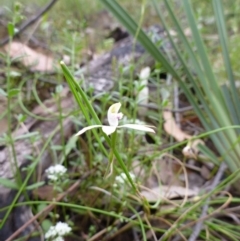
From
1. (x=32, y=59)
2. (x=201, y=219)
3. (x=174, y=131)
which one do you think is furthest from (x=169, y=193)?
(x=32, y=59)

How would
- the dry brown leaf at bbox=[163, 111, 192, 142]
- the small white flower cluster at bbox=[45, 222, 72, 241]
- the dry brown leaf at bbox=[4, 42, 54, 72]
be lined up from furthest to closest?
1. the dry brown leaf at bbox=[4, 42, 54, 72]
2. the dry brown leaf at bbox=[163, 111, 192, 142]
3. the small white flower cluster at bbox=[45, 222, 72, 241]

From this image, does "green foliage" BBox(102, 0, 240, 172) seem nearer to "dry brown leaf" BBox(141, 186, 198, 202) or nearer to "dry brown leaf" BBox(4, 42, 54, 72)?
"dry brown leaf" BBox(141, 186, 198, 202)

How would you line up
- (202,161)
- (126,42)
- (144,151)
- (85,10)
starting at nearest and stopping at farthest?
(144,151), (202,161), (126,42), (85,10)

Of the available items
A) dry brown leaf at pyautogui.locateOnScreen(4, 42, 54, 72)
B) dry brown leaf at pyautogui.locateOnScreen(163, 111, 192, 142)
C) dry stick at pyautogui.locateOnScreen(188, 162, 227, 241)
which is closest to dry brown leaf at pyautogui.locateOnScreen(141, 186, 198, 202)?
dry stick at pyautogui.locateOnScreen(188, 162, 227, 241)

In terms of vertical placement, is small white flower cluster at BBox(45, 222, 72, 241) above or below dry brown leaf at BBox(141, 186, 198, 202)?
above

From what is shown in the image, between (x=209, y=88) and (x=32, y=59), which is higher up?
(x=32, y=59)

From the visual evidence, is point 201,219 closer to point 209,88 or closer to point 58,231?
point 58,231

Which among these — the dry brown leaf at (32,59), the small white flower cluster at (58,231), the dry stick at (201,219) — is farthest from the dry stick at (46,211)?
the dry brown leaf at (32,59)

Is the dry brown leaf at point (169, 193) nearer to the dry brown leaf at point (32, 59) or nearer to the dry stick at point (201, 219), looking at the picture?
the dry stick at point (201, 219)

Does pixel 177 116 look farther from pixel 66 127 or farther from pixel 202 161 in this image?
pixel 66 127

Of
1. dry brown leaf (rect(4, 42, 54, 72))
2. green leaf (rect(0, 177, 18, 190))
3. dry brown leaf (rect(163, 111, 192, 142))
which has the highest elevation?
dry brown leaf (rect(4, 42, 54, 72))

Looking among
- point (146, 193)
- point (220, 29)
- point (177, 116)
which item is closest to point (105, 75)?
point (177, 116)
